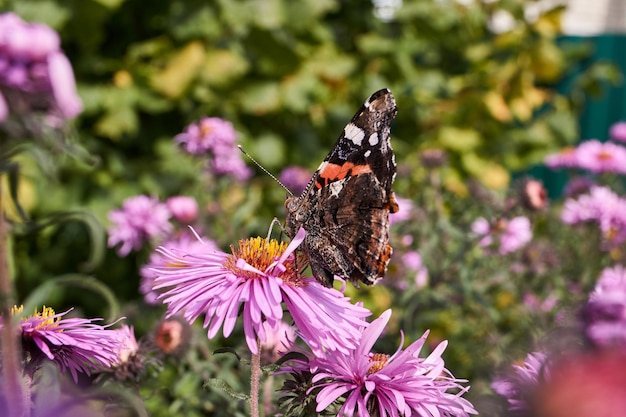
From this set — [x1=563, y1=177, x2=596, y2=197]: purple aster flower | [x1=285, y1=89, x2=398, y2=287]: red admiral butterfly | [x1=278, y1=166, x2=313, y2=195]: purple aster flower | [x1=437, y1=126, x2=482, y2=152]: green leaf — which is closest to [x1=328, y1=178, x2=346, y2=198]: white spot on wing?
[x1=285, y1=89, x2=398, y2=287]: red admiral butterfly

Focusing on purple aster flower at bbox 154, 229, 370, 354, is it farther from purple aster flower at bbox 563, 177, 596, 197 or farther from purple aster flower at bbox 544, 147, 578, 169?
purple aster flower at bbox 544, 147, 578, 169

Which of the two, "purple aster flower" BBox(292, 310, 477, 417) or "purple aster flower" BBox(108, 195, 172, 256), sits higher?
"purple aster flower" BBox(108, 195, 172, 256)

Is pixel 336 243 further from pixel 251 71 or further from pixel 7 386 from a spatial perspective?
pixel 251 71

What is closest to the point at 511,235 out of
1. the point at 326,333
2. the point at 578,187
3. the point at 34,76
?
the point at 578,187

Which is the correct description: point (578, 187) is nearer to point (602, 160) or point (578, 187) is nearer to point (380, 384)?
point (602, 160)

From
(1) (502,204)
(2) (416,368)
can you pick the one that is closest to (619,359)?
(2) (416,368)
